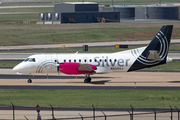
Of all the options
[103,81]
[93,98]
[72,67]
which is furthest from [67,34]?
[93,98]

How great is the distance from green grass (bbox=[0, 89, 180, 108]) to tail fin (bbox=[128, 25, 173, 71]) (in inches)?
218

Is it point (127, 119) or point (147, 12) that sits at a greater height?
point (147, 12)

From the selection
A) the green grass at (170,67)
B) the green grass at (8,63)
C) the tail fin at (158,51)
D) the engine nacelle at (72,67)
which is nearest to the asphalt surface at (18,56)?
the green grass at (8,63)

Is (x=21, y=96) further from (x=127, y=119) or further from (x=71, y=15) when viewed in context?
(x=71, y=15)

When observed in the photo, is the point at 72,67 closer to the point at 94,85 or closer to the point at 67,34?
the point at 94,85

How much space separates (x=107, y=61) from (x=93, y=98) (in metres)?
9.41

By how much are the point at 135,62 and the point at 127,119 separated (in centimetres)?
1810

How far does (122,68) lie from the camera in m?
40.7

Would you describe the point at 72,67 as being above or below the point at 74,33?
below

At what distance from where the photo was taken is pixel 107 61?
40.8 metres

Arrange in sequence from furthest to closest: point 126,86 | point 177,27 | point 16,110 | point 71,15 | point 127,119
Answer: point 71,15
point 177,27
point 126,86
point 16,110
point 127,119

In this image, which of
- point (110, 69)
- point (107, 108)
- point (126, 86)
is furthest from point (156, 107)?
point (110, 69)

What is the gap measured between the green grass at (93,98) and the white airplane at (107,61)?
14.9ft

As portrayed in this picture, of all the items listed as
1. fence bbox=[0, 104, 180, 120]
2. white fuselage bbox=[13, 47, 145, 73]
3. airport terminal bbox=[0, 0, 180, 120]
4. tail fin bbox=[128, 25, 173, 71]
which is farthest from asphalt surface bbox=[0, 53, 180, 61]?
fence bbox=[0, 104, 180, 120]
